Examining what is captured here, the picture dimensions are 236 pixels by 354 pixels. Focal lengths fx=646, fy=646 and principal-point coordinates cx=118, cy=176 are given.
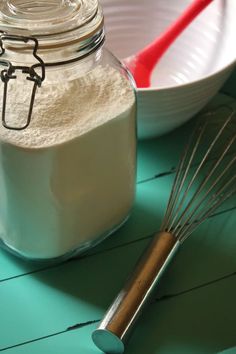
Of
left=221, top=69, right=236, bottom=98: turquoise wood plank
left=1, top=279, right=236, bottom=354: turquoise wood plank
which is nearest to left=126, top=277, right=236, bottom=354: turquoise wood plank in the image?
left=1, top=279, right=236, bottom=354: turquoise wood plank

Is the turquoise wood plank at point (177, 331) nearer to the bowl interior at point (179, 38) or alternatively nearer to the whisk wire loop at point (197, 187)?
the whisk wire loop at point (197, 187)

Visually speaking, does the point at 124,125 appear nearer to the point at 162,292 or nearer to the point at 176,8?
the point at 162,292

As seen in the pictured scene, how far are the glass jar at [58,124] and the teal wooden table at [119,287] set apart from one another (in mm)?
32

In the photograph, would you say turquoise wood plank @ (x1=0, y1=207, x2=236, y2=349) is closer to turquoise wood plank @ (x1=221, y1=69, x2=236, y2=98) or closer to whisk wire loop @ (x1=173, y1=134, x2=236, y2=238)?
whisk wire loop @ (x1=173, y1=134, x2=236, y2=238)

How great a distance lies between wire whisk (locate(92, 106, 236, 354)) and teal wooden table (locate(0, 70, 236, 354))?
0.05 feet

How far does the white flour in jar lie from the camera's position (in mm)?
498

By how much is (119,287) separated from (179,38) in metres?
0.34

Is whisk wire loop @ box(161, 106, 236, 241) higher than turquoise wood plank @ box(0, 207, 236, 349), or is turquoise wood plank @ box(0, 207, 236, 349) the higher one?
whisk wire loop @ box(161, 106, 236, 241)

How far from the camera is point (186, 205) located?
0.64 m

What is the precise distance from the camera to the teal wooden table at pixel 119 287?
0.54m

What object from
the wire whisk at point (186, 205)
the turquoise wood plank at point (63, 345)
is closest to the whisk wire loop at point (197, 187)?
the wire whisk at point (186, 205)

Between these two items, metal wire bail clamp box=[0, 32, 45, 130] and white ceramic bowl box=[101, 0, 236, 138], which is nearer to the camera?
metal wire bail clamp box=[0, 32, 45, 130]

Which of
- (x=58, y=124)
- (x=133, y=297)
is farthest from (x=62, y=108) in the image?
(x=133, y=297)

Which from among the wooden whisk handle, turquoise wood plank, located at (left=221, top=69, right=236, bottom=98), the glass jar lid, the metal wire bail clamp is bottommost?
the wooden whisk handle
